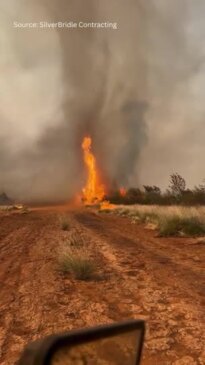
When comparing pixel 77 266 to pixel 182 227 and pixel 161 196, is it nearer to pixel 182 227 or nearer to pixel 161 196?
pixel 182 227

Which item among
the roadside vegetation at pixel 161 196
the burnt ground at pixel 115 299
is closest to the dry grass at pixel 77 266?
the burnt ground at pixel 115 299

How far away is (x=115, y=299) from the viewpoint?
817 cm

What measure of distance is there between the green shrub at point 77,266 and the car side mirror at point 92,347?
867cm

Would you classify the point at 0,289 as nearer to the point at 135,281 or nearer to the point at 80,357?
the point at 135,281

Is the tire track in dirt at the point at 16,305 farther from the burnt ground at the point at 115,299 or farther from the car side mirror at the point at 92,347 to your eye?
the car side mirror at the point at 92,347

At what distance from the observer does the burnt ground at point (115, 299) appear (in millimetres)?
5996

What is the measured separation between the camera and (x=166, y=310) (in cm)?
752

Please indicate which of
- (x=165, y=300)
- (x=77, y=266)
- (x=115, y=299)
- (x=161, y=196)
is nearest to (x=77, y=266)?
(x=77, y=266)

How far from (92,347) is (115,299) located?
686cm

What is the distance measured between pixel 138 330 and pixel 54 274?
911cm

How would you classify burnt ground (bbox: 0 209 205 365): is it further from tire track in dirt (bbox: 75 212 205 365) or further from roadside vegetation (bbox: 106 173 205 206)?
roadside vegetation (bbox: 106 173 205 206)

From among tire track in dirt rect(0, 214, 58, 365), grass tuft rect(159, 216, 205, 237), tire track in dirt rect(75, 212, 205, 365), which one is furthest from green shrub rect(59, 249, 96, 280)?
grass tuft rect(159, 216, 205, 237)

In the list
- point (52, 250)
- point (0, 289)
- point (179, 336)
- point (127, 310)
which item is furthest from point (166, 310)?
point (52, 250)

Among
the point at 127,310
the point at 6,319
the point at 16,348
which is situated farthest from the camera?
the point at 127,310
